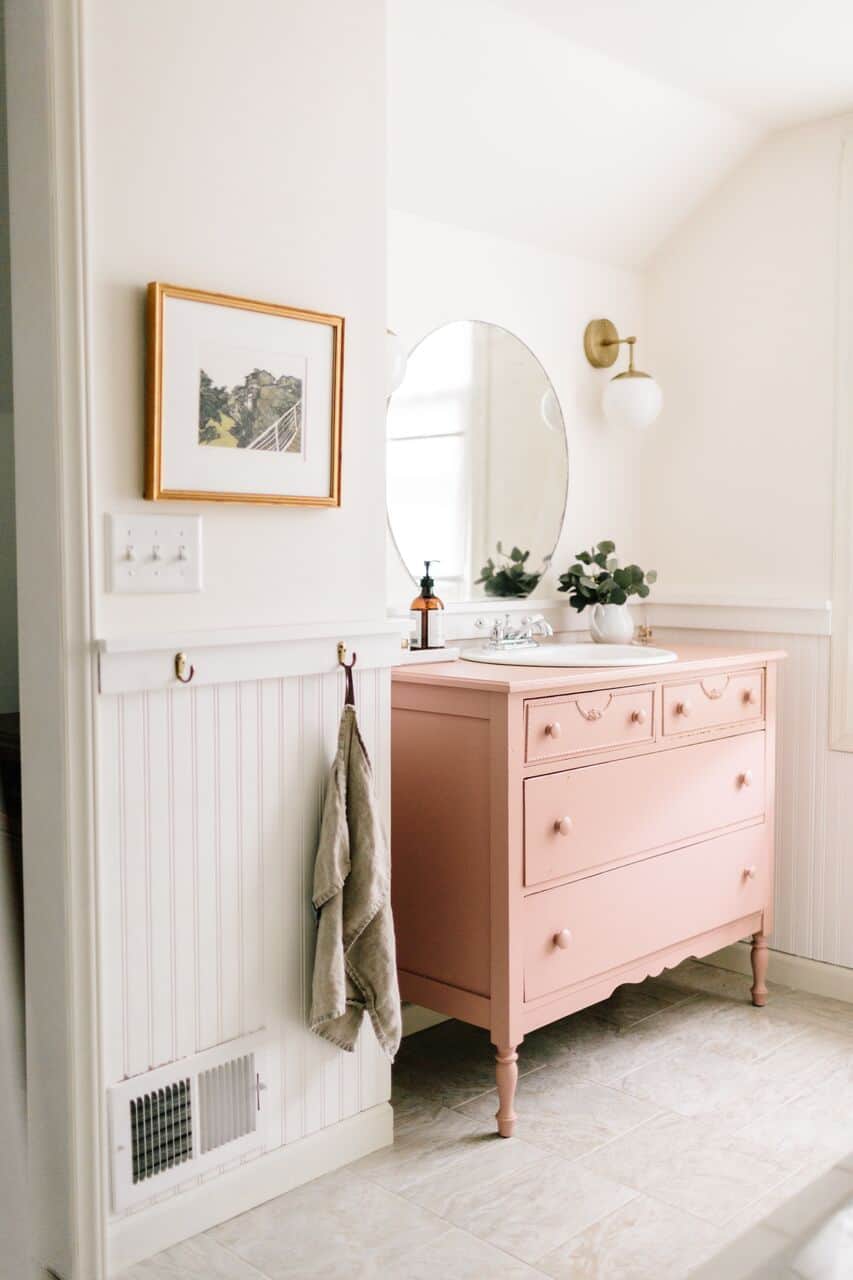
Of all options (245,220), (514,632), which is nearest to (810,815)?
(514,632)

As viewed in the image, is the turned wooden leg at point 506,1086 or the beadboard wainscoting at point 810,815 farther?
the beadboard wainscoting at point 810,815

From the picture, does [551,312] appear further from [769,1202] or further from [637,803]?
[769,1202]

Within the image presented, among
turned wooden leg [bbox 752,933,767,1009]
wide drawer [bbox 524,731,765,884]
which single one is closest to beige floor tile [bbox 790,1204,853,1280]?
wide drawer [bbox 524,731,765,884]

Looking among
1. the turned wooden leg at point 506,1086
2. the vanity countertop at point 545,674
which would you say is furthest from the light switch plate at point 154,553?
the turned wooden leg at point 506,1086

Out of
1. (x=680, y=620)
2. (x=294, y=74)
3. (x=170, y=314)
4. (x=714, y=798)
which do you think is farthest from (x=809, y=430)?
(x=170, y=314)

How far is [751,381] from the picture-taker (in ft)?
11.1

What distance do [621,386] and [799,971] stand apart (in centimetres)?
169

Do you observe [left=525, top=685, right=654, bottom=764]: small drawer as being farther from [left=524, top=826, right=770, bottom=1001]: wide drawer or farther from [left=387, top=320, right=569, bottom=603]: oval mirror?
[left=387, top=320, right=569, bottom=603]: oval mirror

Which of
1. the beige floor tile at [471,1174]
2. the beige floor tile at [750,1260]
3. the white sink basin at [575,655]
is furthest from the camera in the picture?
the white sink basin at [575,655]

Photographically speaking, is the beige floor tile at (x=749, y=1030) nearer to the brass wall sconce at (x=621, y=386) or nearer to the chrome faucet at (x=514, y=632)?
the chrome faucet at (x=514, y=632)

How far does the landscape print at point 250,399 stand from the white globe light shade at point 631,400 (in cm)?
144

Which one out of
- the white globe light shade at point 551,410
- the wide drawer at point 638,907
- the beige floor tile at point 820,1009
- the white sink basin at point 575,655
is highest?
the white globe light shade at point 551,410

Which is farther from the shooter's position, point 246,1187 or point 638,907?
point 638,907

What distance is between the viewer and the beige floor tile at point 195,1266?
6.37 ft
